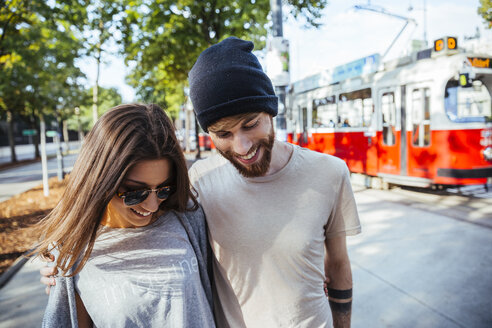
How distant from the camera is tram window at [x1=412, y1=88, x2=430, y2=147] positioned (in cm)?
761

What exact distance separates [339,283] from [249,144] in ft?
2.67

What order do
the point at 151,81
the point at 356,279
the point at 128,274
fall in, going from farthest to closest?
the point at 151,81, the point at 356,279, the point at 128,274

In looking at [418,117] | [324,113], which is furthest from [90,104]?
[418,117]

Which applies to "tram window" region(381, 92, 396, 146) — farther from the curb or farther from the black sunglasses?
the black sunglasses

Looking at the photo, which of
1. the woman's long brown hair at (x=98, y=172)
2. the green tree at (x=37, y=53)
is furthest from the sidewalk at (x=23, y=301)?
the green tree at (x=37, y=53)

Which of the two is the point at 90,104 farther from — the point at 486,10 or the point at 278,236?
the point at 278,236

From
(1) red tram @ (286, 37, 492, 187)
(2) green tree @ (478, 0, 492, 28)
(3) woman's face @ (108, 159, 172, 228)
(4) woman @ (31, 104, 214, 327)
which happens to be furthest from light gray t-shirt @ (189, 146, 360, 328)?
(1) red tram @ (286, 37, 492, 187)

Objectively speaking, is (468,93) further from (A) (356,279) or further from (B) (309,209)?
(B) (309,209)

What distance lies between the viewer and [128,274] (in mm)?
1217

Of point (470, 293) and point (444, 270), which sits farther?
point (444, 270)

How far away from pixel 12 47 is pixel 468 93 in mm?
11304

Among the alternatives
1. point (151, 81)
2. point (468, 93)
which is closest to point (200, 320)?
point (468, 93)

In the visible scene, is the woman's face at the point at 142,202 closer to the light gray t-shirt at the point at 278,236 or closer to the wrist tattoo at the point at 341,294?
the light gray t-shirt at the point at 278,236

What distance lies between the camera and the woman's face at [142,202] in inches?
50.8
